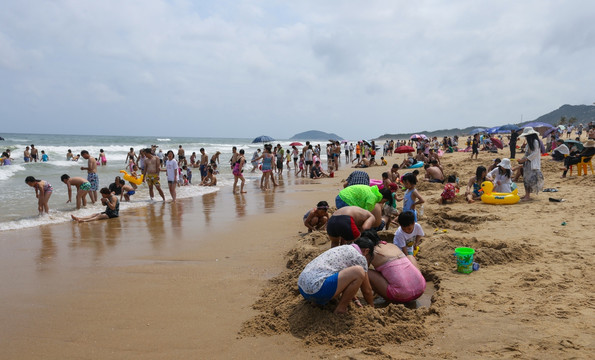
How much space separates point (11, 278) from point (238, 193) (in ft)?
26.7

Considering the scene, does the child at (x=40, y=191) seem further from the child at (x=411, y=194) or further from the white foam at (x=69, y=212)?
the child at (x=411, y=194)

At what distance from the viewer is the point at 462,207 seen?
318 inches

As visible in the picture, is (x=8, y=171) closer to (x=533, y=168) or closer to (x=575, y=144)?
(x=533, y=168)

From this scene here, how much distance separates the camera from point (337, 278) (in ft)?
10.9

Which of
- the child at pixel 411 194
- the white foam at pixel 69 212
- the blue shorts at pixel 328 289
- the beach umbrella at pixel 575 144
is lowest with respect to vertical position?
the white foam at pixel 69 212

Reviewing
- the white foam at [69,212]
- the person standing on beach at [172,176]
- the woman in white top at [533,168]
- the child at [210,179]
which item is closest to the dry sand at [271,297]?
the white foam at [69,212]

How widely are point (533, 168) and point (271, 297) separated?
7.01m

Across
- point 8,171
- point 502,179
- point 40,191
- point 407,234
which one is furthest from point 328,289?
point 8,171

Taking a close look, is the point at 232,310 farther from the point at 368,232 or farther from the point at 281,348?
the point at 368,232

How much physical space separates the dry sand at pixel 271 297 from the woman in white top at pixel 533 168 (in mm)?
1026

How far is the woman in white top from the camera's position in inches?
328

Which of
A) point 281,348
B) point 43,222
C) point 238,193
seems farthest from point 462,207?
point 43,222

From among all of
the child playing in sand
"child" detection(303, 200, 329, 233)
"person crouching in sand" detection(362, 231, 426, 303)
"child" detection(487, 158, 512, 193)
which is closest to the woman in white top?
"child" detection(487, 158, 512, 193)

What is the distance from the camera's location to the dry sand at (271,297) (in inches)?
121
